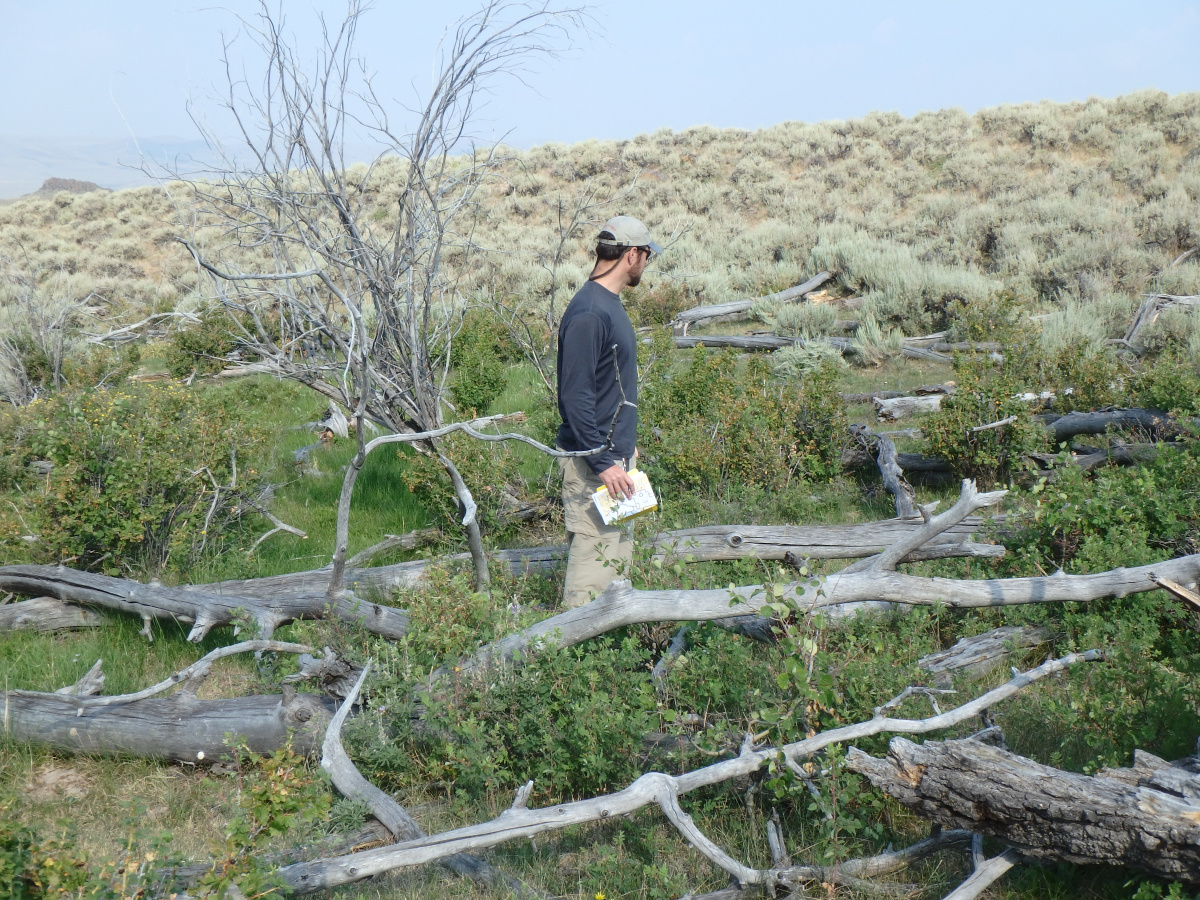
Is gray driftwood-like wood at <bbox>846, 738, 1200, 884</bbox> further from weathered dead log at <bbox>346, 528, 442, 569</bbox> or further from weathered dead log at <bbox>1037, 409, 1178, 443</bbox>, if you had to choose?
weathered dead log at <bbox>1037, 409, 1178, 443</bbox>

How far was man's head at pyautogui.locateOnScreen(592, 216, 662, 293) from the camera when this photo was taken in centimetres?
372

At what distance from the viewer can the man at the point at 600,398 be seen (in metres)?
3.67

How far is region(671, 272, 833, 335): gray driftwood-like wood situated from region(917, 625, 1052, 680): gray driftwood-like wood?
34.6ft

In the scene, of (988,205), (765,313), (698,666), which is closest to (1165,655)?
(698,666)

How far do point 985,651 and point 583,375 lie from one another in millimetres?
2400

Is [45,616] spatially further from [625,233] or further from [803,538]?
[803,538]

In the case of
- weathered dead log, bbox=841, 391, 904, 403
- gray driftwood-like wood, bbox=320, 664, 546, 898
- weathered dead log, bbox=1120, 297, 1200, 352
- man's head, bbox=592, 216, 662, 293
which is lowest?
gray driftwood-like wood, bbox=320, 664, 546, 898

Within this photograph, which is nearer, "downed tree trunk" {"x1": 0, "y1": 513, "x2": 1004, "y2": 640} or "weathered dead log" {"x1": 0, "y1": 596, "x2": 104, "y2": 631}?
"downed tree trunk" {"x1": 0, "y1": 513, "x2": 1004, "y2": 640}

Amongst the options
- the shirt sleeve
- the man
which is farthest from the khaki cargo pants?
the shirt sleeve

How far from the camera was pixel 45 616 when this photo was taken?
4.90 meters

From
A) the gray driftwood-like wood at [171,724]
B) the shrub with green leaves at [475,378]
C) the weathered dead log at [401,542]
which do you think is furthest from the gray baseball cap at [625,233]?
the shrub with green leaves at [475,378]

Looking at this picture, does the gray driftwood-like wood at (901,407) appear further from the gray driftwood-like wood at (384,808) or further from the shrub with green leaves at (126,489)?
the gray driftwood-like wood at (384,808)

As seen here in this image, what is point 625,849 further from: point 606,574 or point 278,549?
point 278,549

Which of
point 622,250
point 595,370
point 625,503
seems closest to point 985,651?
point 625,503
